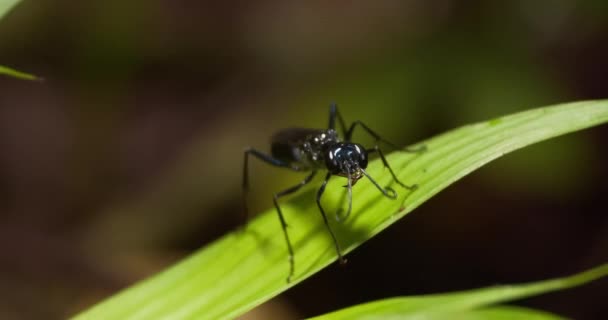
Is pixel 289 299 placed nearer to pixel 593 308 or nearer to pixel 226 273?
pixel 593 308

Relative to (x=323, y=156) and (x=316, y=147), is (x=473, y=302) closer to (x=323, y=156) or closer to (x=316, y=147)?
(x=323, y=156)

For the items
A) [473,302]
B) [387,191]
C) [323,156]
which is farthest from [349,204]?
[473,302]

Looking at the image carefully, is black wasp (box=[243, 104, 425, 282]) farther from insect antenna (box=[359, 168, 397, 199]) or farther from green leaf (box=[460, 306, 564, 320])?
green leaf (box=[460, 306, 564, 320])

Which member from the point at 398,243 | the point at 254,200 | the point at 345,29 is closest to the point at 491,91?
the point at 398,243

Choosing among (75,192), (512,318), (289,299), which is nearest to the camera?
(512,318)

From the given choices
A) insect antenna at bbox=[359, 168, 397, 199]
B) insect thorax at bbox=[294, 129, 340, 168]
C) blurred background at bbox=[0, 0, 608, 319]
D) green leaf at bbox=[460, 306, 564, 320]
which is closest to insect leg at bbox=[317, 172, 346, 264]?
insect antenna at bbox=[359, 168, 397, 199]

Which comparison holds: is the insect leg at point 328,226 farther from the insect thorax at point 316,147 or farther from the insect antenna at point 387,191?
the insect thorax at point 316,147

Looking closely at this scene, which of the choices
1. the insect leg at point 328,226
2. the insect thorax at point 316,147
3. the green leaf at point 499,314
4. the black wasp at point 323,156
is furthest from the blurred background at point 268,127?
the green leaf at point 499,314
